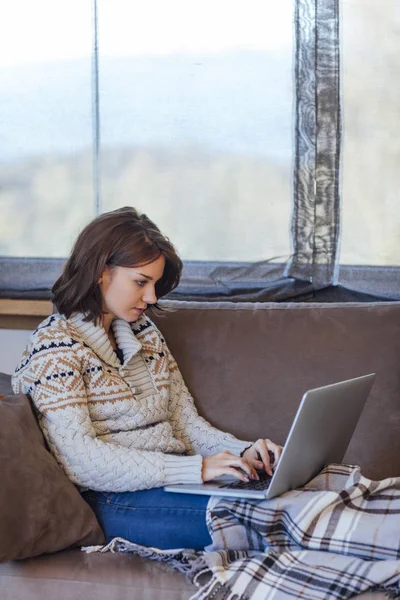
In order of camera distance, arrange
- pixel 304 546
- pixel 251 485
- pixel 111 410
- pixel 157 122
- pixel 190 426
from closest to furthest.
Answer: pixel 304 546 → pixel 251 485 → pixel 111 410 → pixel 190 426 → pixel 157 122

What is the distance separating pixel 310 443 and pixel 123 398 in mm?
487

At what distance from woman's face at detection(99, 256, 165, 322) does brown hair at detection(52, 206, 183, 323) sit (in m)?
0.01

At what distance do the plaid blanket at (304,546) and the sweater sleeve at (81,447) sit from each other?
0.40 feet

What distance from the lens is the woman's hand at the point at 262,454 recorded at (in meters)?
1.94

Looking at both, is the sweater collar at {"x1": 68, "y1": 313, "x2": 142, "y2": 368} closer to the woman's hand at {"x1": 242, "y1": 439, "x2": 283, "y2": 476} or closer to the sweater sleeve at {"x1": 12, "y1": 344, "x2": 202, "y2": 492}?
the sweater sleeve at {"x1": 12, "y1": 344, "x2": 202, "y2": 492}

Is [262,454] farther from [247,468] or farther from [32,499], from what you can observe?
[32,499]

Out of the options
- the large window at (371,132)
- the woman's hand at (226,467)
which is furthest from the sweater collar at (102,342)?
the large window at (371,132)

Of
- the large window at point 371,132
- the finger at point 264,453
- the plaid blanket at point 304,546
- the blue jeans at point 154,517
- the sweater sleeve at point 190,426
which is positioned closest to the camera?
the plaid blanket at point 304,546

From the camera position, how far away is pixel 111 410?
193cm

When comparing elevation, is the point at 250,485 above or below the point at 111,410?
below

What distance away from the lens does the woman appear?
181 centimetres

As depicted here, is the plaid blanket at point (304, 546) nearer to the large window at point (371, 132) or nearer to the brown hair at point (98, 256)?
the brown hair at point (98, 256)

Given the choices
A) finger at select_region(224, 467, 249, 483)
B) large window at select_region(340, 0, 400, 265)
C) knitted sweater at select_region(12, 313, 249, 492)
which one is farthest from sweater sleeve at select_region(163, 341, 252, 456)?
large window at select_region(340, 0, 400, 265)

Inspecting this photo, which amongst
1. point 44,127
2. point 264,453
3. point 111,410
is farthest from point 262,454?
point 44,127
